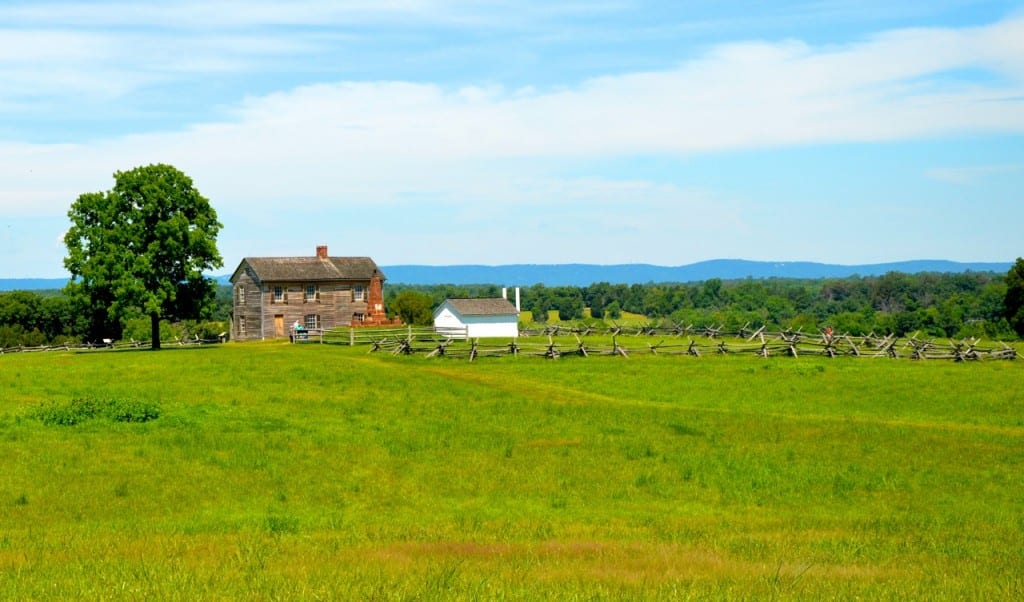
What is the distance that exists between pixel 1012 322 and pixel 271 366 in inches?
2895

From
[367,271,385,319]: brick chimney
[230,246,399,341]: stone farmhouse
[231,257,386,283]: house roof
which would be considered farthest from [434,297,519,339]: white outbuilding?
[231,257,386,283]: house roof

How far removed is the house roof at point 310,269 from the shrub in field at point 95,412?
53363 mm

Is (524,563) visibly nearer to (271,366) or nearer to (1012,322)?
(271,366)

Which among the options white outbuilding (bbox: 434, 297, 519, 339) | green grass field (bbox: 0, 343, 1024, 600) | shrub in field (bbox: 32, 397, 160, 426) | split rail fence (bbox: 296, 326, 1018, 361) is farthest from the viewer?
white outbuilding (bbox: 434, 297, 519, 339)

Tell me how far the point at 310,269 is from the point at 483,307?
49.2 feet

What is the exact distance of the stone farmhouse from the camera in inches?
3292

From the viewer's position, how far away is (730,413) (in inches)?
1395

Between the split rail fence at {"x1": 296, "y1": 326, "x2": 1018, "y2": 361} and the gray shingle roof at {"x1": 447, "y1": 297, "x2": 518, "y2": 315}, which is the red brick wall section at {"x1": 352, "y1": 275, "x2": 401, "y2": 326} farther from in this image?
the split rail fence at {"x1": 296, "y1": 326, "x2": 1018, "y2": 361}

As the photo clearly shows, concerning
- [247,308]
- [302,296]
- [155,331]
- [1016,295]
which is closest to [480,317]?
[302,296]

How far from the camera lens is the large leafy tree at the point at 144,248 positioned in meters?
62.2

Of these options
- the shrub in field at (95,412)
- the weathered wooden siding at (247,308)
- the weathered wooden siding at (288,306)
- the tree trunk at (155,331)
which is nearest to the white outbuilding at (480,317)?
the weathered wooden siding at (288,306)

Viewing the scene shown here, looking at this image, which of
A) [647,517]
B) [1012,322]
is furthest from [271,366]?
[1012,322]

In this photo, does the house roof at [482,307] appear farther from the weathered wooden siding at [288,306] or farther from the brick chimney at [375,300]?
the weathered wooden siding at [288,306]

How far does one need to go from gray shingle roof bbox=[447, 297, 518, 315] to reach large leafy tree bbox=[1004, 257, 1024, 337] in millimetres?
45868
